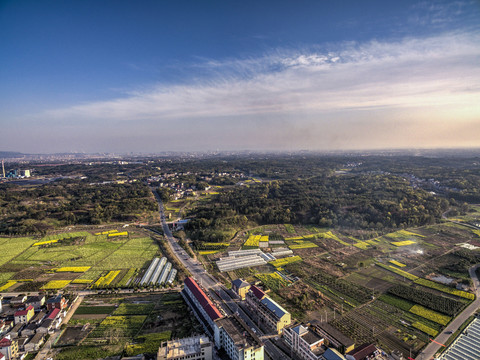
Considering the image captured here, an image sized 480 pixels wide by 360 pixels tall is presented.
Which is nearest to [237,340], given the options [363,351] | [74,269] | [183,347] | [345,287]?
[183,347]

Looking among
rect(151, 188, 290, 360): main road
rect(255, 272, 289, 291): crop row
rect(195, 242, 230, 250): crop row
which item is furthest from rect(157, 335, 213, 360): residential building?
rect(195, 242, 230, 250): crop row

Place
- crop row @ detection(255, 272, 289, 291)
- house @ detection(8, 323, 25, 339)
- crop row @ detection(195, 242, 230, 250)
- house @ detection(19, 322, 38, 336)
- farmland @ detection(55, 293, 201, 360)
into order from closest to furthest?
farmland @ detection(55, 293, 201, 360)
house @ detection(8, 323, 25, 339)
house @ detection(19, 322, 38, 336)
crop row @ detection(255, 272, 289, 291)
crop row @ detection(195, 242, 230, 250)

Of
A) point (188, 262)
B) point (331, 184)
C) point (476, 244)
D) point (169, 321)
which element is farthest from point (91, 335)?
point (331, 184)

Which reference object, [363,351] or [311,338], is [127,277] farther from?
[363,351]

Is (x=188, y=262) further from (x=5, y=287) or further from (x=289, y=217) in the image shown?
(x=289, y=217)

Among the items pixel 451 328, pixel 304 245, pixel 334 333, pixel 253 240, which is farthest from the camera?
pixel 253 240

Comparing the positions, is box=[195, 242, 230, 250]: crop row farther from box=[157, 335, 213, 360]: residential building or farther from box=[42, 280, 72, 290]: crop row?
box=[157, 335, 213, 360]: residential building
